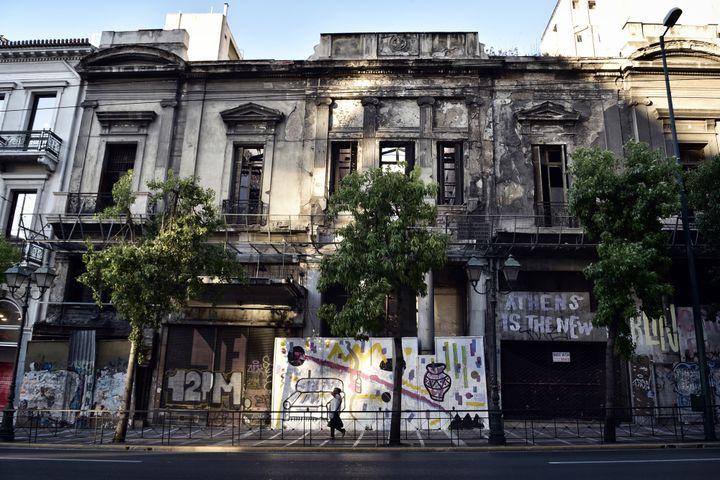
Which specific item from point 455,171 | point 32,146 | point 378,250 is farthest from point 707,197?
point 32,146

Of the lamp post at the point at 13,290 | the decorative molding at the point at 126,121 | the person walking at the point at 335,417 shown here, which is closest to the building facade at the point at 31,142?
the decorative molding at the point at 126,121

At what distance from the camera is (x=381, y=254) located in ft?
42.3

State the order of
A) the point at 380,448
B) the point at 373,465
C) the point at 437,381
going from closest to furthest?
the point at 373,465 → the point at 380,448 → the point at 437,381

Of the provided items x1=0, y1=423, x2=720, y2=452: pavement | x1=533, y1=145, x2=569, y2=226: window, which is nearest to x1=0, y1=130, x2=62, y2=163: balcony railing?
x1=0, y1=423, x2=720, y2=452: pavement

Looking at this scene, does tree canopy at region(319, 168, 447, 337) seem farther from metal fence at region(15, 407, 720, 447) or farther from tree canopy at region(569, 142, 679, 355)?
tree canopy at region(569, 142, 679, 355)

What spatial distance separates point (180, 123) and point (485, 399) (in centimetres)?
1502

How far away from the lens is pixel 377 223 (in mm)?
13578

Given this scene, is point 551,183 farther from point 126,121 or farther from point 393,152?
point 126,121

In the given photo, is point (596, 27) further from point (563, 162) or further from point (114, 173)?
point (114, 173)

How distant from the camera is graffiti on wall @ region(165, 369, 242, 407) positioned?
55.2 feet

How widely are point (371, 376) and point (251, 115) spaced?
35.3 ft

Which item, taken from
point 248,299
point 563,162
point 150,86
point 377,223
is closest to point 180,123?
point 150,86

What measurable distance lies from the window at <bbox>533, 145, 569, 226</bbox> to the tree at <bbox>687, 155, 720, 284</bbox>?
12.8 feet

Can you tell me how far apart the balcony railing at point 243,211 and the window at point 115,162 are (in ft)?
14.8
